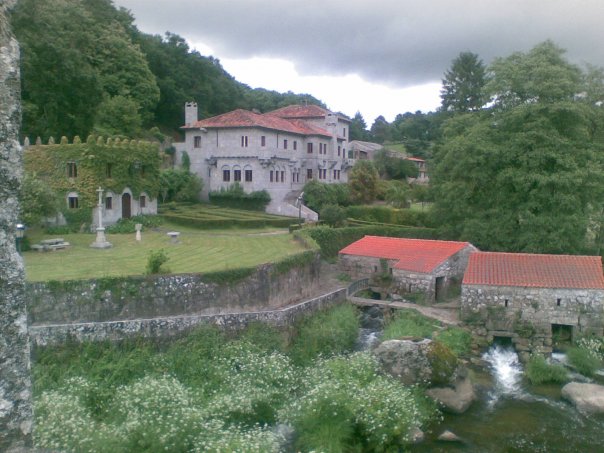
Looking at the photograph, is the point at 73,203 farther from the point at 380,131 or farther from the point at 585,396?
the point at 380,131

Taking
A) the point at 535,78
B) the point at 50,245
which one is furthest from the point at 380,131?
the point at 50,245

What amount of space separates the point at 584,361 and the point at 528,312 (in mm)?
3455

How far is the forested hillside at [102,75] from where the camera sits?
115 ft

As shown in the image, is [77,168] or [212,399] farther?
[77,168]

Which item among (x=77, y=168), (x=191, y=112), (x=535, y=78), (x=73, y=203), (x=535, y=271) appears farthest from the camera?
(x=191, y=112)

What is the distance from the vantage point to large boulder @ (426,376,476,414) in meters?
16.7

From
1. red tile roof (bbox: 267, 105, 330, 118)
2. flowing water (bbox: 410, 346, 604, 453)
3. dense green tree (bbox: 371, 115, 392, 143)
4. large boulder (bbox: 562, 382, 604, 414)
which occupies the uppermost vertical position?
dense green tree (bbox: 371, 115, 392, 143)

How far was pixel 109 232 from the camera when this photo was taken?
32531mm

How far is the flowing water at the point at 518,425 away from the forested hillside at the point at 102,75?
2166 cm

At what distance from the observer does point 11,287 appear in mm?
4734

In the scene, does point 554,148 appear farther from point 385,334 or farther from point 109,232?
point 109,232

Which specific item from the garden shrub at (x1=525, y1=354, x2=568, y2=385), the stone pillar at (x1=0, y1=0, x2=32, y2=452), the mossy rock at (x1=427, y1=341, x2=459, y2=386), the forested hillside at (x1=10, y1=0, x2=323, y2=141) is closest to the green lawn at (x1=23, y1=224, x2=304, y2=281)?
the mossy rock at (x1=427, y1=341, x2=459, y2=386)

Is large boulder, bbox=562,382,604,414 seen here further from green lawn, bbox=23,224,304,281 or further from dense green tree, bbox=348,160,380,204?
dense green tree, bbox=348,160,380,204

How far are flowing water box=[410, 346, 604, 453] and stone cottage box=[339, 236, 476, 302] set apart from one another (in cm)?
820
